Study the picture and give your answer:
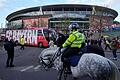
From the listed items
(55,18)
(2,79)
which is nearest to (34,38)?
(2,79)

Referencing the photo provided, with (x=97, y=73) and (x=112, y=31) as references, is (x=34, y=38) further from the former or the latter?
(x=97, y=73)

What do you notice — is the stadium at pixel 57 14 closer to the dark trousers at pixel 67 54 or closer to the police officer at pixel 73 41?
the dark trousers at pixel 67 54

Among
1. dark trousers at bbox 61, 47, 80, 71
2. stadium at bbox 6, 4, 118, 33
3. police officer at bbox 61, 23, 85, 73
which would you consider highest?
stadium at bbox 6, 4, 118, 33

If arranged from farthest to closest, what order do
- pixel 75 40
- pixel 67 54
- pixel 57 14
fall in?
pixel 57 14 < pixel 67 54 < pixel 75 40

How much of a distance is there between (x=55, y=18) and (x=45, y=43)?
7195 cm

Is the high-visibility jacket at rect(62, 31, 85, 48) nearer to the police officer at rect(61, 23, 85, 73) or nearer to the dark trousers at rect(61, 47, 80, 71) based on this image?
the police officer at rect(61, 23, 85, 73)

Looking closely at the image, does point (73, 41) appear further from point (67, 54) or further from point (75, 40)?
point (67, 54)

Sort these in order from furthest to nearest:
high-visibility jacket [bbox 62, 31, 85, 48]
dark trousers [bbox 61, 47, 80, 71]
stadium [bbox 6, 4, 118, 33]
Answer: stadium [bbox 6, 4, 118, 33], dark trousers [bbox 61, 47, 80, 71], high-visibility jacket [bbox 62, 31, 85, 48]

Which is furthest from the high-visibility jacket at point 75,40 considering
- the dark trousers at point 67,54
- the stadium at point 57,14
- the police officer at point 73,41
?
the stadium at point 57,14

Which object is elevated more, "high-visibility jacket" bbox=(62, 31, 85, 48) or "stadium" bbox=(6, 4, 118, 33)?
"stadium" bbox=(6, 4, 118, 33)

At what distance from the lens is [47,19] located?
118m

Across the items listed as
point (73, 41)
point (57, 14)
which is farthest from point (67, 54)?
point (57, 14)

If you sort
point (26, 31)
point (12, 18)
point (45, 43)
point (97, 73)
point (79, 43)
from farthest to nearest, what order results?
point (12, 18) < point (26, 31) < point (45, 43) < point (79, 43) < point (97, 73)

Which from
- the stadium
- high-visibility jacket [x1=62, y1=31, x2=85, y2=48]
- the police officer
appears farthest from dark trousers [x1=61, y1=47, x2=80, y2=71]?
the stadium
